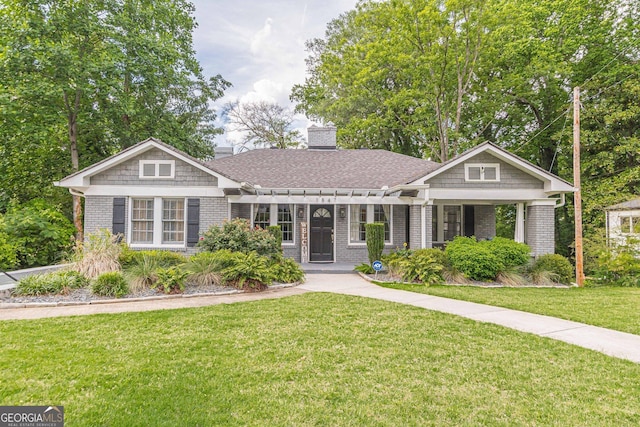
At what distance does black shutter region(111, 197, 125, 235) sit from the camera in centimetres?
1173

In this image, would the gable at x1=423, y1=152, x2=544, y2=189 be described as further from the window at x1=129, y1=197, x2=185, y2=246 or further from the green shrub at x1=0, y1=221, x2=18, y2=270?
the green shrub at x1=0, y1=221, x2=18, y2=270

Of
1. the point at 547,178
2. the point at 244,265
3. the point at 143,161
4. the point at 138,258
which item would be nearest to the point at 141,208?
the point at 143,161

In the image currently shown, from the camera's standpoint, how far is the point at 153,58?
15.4m

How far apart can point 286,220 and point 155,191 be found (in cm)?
513

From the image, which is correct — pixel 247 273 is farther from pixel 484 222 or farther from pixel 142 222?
pixel 484 222

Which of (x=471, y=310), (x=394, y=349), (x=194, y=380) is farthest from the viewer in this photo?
(x=471, y=310)

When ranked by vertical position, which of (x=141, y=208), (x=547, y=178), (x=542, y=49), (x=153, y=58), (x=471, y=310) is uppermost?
(x=542, y=49)

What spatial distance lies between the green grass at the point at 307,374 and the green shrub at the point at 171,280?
205 centimetres

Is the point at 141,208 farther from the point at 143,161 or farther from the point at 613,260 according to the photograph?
the point at 613,260

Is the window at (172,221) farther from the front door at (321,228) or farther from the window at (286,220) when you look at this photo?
the front door at (321,228)

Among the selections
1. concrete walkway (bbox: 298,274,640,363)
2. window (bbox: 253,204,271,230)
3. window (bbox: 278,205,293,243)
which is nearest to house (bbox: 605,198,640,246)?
concrete walkway (bbox: 298,274,640,363)

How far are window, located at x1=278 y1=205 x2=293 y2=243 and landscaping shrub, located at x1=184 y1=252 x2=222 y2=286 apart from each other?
5276 mm

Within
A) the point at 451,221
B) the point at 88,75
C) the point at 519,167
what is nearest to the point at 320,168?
the point at 451,221

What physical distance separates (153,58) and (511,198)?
16243mm
